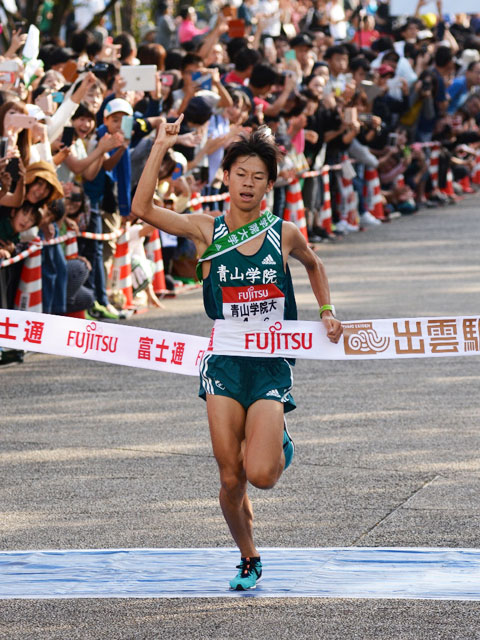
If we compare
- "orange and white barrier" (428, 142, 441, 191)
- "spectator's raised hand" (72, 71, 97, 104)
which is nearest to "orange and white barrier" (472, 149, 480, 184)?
"orange and white barrier" (428, 142, 441, 191)

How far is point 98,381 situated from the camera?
10.8m

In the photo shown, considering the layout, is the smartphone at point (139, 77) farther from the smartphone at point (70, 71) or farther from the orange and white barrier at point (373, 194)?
the orange and white barrier at point (373, 194)

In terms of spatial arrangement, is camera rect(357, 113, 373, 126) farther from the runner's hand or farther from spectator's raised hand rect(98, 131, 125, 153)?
the runner's hand

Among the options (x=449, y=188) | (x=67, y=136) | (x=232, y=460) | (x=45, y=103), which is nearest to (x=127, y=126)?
(x=67, y=136)

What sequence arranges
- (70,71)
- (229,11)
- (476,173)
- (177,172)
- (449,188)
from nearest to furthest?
(177,172)
(70,71)
(229,11)
(449,188)
(476,173)

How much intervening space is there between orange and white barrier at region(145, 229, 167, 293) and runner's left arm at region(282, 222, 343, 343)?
324 inches

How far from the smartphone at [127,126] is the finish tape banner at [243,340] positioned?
609 centimetres

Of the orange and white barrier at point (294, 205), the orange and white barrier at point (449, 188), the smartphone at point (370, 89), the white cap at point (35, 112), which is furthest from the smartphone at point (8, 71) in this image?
the orange and white barrier at point (449, 188)

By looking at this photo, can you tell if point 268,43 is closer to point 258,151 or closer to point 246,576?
point 258,151

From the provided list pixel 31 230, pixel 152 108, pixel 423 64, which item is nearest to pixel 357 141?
pixel 423 64

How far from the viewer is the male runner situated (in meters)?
5.76

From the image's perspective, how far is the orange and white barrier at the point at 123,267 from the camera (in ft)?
44.4

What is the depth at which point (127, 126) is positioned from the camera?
1283 centimetres

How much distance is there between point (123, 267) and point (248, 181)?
7.79 meters
